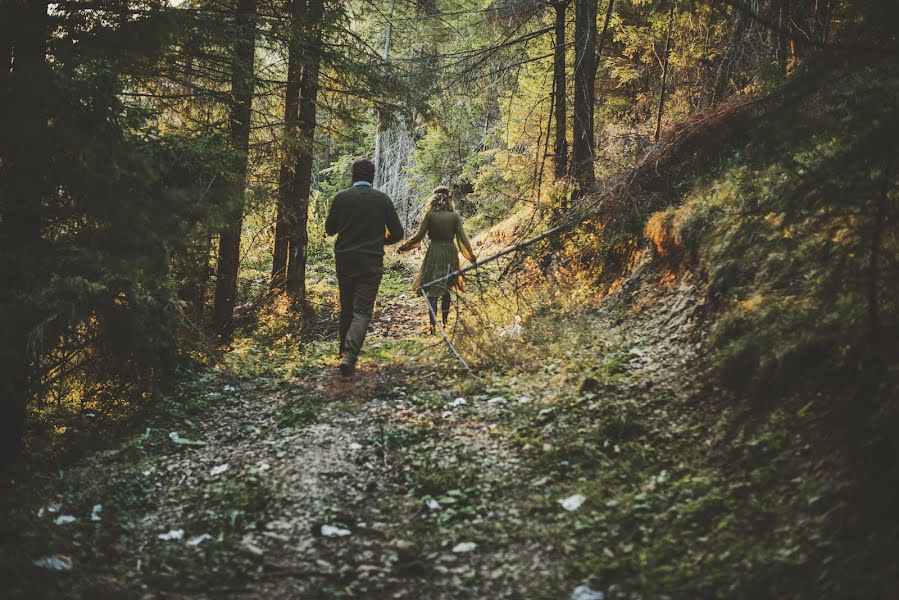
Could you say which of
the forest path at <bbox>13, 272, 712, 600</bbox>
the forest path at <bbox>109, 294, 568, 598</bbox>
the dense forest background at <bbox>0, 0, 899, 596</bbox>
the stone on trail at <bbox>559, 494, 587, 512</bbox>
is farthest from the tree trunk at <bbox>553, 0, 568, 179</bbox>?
the stone on trail at <bbox>559, 494, 587, 512</bbox>

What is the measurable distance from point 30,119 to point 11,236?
1295mm

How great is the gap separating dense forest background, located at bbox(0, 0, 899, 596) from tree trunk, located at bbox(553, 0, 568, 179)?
0.06m

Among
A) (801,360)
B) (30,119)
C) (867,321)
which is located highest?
(30,119)

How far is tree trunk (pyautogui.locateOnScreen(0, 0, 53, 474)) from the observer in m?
4.55

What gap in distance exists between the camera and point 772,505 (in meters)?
3.62

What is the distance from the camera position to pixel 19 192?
16.6ft

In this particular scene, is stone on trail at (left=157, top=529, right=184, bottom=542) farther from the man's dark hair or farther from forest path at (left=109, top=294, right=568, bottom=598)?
the man's dark hair

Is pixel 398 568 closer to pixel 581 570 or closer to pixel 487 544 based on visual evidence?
pixel 487 544

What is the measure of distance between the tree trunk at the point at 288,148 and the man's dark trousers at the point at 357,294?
2134 mm

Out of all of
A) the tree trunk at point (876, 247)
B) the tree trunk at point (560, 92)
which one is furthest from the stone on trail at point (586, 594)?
the tree trunk at point (560, 92)

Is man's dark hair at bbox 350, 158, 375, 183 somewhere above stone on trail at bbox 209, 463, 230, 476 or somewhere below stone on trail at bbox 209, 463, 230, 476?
above

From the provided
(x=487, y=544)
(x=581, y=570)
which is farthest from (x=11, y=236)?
(x=581, y=570)

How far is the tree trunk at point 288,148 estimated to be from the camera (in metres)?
8.99

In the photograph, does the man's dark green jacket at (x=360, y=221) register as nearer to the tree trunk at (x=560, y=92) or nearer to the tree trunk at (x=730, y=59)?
the tree trunk at (x=560, y=92)
